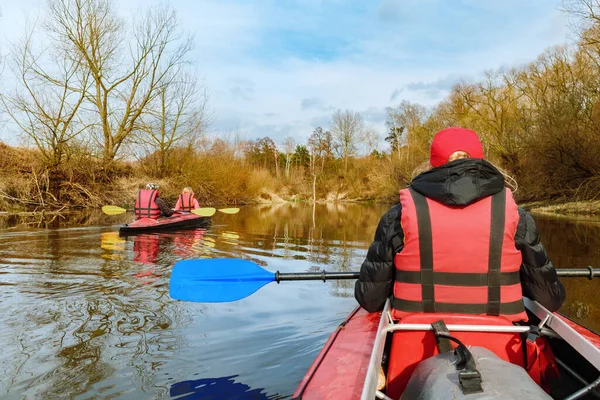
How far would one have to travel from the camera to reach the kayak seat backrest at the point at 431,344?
1884 millimetres

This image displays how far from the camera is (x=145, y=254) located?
281 inches

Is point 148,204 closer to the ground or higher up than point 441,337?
higher up

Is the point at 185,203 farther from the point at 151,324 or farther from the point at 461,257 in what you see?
the point at 461,257

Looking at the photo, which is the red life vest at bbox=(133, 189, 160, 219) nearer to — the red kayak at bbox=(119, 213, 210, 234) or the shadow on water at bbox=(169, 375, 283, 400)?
the red kayak at bbox=(119, 213, 210, 234)

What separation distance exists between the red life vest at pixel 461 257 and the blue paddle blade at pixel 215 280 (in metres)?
1.61

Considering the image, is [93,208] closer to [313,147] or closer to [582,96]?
[582,96]

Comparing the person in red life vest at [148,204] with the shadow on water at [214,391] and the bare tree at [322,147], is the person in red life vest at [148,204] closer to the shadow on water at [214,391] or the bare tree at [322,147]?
the shadow on water at [214,391]

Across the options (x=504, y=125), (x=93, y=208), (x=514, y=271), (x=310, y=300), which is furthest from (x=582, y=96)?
(x=93, y=208)

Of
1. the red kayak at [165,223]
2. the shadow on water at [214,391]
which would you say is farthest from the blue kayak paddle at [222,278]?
the red kayak at [165,223]

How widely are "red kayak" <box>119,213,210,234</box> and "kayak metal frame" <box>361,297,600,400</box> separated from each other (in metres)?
7.93

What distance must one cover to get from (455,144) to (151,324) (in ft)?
9.81

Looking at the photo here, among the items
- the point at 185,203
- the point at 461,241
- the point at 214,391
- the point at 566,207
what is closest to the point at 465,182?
the point at 461,241

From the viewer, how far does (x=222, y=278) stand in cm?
334

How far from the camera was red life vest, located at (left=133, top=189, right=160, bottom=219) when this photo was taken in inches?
384
